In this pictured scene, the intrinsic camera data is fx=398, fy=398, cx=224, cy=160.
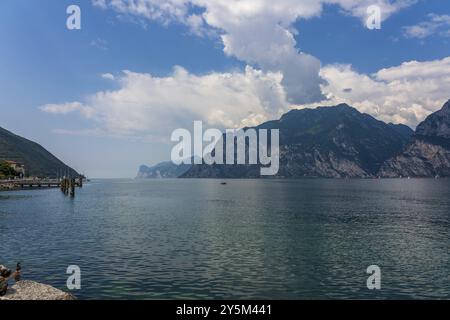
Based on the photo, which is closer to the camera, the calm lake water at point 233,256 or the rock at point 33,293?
the rock at point 33,293

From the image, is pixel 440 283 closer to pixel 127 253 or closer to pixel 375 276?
pixel 375 276

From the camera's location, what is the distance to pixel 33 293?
2930 cm

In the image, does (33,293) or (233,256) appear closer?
(33,293)

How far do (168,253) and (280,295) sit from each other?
20.7 meters

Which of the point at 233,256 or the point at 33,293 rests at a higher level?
the point at 33,293

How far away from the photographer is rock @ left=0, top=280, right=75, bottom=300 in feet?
92.7

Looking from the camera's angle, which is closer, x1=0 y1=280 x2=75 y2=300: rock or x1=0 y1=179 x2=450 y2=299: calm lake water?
x1=0 y1=280 x2=75 y2=300: rock

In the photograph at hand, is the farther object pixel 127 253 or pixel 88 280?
pixel 127 253

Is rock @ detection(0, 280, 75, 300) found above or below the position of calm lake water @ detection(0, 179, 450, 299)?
above

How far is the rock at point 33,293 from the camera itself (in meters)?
28.2

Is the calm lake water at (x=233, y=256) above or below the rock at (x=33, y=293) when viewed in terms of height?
below
